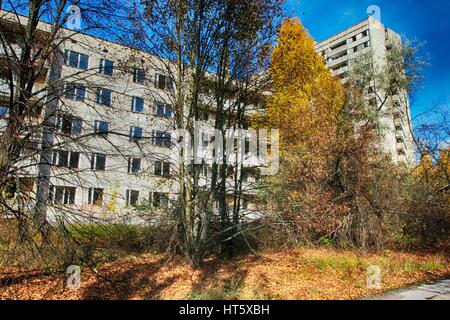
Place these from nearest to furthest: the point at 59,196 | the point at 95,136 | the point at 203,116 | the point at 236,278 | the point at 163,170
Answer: the point at 95,136
the point at 59,196
the point at 236,278
the point at 163,170
the point at 203,116

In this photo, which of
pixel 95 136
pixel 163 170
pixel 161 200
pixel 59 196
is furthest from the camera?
pixel 161 200

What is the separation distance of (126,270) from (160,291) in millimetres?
2386

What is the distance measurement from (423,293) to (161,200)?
27.0ft

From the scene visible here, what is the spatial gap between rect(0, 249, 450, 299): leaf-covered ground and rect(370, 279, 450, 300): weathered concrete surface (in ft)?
1.68

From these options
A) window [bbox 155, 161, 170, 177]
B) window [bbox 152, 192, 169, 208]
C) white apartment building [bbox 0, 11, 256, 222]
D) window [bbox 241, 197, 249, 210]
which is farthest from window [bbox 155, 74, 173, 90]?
window [bbox 241, 197, 249, 210]

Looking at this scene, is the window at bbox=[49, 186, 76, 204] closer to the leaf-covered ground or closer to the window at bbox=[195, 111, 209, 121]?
the leaf-covered ground

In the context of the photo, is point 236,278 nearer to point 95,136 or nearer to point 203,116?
point 95,136

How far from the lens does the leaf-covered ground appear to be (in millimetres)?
7543

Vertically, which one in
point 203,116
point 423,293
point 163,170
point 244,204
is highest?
point 203,116

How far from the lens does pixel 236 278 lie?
29.2 ft

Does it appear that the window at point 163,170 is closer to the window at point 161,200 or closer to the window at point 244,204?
the window at point 161,200

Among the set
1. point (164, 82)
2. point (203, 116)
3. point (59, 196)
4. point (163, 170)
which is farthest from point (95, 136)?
point (203, 116)

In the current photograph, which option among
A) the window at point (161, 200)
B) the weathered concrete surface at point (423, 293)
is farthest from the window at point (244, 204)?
the weathered concrete surface at point (423, 293)

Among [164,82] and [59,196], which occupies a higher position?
[164,82]
